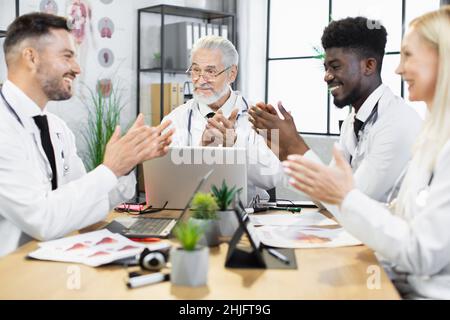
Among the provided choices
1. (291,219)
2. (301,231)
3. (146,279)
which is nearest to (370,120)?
(291,219)

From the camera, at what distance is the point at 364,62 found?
243 centimetres

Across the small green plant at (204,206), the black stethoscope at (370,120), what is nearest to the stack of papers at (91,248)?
the small green plant at (204,206)

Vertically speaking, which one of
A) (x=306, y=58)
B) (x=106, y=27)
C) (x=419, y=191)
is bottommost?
(x=419, y=191)

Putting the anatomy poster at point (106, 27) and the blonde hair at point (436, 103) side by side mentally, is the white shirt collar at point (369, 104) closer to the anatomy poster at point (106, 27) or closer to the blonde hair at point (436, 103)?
the blonde hair at point (436, 103)

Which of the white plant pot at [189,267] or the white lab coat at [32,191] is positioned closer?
the white plant pot at [189,267]

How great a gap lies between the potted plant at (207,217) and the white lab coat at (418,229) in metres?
0.39

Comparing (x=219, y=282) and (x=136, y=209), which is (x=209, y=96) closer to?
(x=136, y=209)

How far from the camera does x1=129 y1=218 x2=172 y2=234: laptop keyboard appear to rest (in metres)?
1.80

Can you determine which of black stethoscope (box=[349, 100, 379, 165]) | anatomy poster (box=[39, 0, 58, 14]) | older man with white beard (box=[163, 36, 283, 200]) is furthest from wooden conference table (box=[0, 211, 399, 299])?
anatomy poster (box=[39, 0, 58, 14])

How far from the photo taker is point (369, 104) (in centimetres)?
236

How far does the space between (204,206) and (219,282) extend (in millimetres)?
360

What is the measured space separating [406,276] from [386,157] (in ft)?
2.43

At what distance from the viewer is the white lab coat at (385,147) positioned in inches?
83.2
